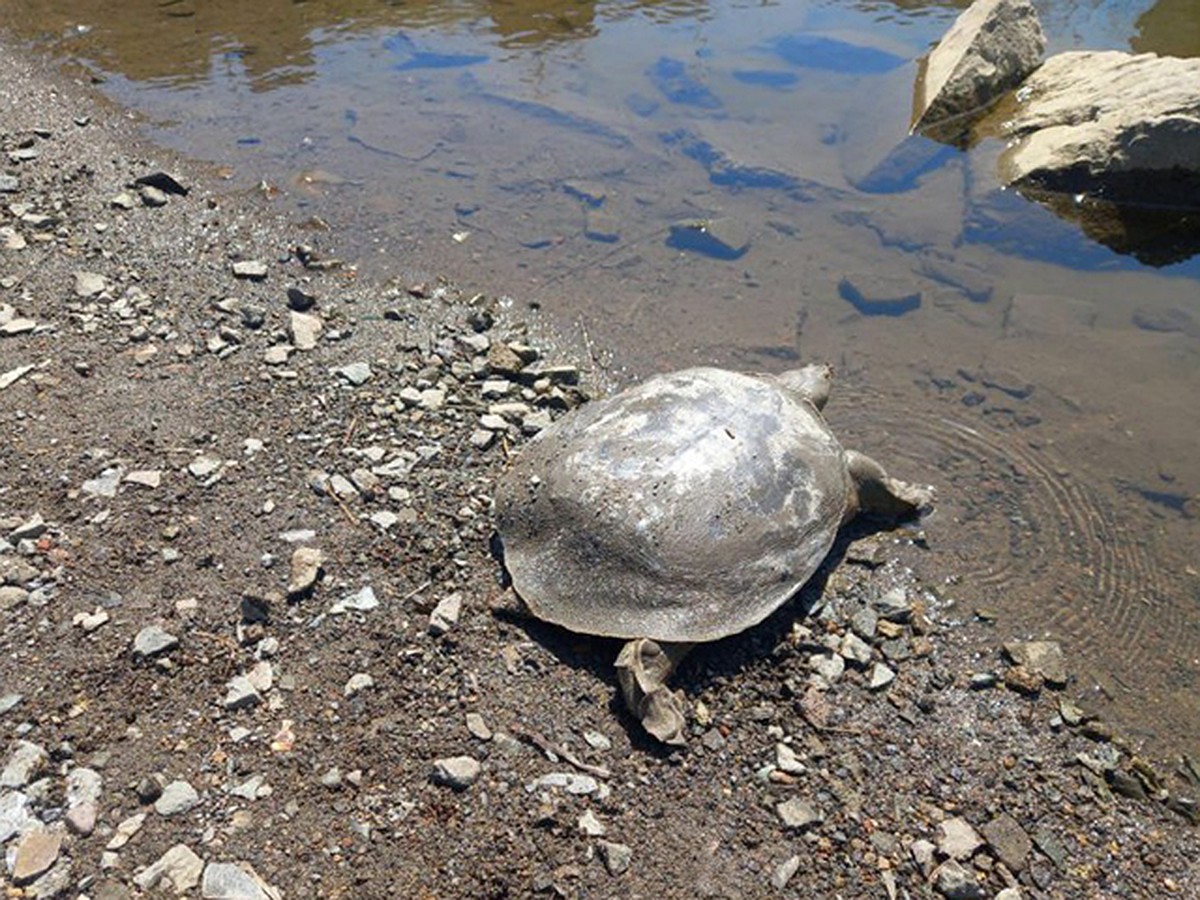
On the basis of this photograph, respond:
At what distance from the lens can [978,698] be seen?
3695mm

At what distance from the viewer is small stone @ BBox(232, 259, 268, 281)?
589 cm

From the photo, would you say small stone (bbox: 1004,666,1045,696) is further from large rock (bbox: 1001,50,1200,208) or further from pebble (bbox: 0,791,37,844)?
large rock (bbox: 1001,50,1200,208)

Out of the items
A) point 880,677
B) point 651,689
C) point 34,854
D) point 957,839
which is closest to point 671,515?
point 651,689

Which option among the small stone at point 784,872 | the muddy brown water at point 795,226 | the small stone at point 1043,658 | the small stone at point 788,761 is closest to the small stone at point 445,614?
the small stone at point 788,761

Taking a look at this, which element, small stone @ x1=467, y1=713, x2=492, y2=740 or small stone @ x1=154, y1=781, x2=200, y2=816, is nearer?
small stone @ x1=154, y1=781, x2=200, y2=816

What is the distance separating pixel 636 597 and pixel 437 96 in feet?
22.4

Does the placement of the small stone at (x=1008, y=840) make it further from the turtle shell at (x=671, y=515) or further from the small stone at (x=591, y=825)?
the small stone at (x=591, y=825)

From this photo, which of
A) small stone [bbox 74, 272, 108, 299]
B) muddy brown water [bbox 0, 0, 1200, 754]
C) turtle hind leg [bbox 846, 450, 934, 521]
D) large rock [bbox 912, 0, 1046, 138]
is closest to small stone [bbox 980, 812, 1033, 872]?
muddy brown water [bbox 0, 0, 1200, 754]

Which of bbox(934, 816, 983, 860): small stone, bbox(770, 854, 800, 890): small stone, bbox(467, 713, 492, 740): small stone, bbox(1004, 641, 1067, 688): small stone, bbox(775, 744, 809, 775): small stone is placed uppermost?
bbox(467, 713, 492, 740): small stone

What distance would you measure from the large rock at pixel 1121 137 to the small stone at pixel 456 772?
643 centimetres

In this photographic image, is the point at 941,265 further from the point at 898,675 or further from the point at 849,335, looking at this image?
the point at 898,675

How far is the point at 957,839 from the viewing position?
10.3 ft

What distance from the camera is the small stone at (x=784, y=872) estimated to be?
293cm

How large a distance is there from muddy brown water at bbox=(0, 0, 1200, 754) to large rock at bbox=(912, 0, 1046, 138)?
0.31m
